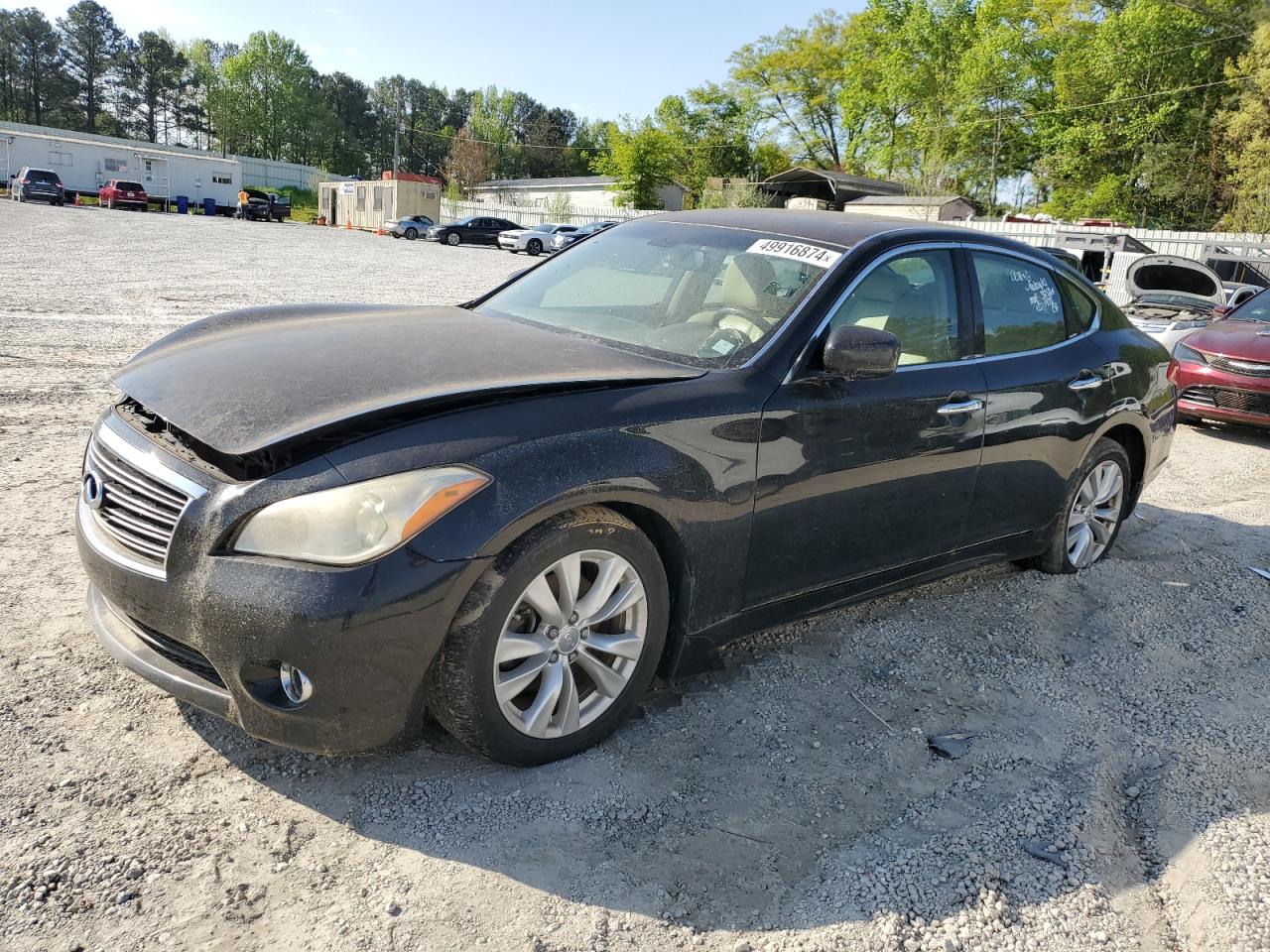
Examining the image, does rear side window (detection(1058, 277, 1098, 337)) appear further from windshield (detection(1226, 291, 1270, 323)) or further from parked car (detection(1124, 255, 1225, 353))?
parked car (detection(1124, 255, 1225, 353))

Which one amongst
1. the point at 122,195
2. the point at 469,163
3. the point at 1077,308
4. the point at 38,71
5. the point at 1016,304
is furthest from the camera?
the point at 38,71

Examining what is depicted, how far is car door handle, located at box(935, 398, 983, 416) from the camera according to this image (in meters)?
3.75

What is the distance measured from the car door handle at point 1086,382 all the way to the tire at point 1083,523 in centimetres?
33

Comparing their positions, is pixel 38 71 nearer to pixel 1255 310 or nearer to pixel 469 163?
pixel 469 163

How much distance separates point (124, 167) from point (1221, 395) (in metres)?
62.2

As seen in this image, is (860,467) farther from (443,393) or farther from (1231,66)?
(1231,66)

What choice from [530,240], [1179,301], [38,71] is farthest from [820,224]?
[38,71]

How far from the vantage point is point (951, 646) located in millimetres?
4004

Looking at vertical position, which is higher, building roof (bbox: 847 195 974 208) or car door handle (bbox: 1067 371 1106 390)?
building roof (bbox: 847 195 974 208)

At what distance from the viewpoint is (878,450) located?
11.5ft

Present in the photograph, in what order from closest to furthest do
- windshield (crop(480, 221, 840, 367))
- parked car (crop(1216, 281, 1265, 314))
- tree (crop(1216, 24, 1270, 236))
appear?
1. windshield (crop(480, 221, 840, 367))
2. parked car (crop(1216, 281, 1265, 314))
3. tree (crop(1216, 24, 1270, 236))

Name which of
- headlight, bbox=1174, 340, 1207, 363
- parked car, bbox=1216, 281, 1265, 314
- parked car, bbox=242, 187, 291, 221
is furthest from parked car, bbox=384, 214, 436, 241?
headlight, bbox=1174, 340, 1207, 363

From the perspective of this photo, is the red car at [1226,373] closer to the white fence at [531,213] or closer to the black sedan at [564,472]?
the black sedan at [564,472]

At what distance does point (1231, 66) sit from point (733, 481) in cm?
5589
